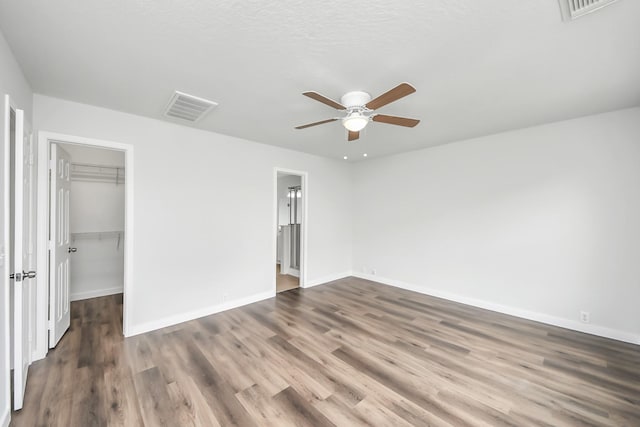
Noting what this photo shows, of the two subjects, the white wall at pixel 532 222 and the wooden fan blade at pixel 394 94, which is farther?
the white wall at pixel 532 222

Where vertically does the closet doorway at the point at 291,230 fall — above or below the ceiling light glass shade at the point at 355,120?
below

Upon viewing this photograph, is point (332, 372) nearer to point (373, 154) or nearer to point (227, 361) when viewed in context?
point (227, 361)

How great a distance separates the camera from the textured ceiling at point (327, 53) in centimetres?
148

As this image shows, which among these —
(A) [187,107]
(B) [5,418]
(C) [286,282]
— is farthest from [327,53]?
(C) [286,282]

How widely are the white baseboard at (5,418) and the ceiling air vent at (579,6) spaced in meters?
4.09

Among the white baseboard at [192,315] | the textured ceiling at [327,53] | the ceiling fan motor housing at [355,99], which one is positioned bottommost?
the white baseboard at [192,315]

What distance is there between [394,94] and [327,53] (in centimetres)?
58

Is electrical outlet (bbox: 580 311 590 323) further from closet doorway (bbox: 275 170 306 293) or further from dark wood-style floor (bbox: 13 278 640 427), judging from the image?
closet doorway (bbox: 275 170 306 293)

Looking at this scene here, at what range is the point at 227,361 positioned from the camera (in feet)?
8.19

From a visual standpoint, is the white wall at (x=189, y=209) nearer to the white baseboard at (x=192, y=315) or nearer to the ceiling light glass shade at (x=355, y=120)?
the white baseboard at (x=192, y=315)

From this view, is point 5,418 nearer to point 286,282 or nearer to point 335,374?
point 335,374

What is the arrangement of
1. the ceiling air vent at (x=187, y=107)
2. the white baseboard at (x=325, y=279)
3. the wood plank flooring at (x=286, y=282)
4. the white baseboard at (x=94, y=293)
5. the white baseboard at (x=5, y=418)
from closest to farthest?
1. the white baseboard at (x=5, y=418)
2. the ceiling air vent at (x=187, y=107)
3. the white baseboard at (x=94, y=293)
4. the wood plank flooring at (x=286, y=282)
5. the white baseboard at (x=325, y=279)

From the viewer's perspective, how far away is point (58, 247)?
111 inches

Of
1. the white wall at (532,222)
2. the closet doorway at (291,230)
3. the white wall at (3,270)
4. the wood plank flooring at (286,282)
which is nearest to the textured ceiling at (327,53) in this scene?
the white wall at (3,270)
